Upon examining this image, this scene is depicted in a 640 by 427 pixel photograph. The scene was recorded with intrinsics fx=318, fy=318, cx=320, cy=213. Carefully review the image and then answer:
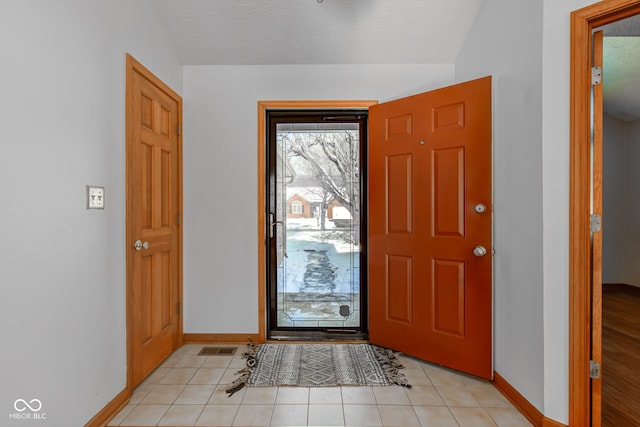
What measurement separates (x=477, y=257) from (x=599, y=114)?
1021 mm

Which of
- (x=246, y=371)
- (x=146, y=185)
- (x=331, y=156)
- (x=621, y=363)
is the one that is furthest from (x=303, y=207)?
(x=621, y=363)

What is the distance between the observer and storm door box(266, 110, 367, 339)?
2922mm

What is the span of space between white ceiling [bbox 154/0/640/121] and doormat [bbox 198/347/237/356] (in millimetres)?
2440

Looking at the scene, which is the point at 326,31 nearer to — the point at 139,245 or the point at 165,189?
the point at 165,189

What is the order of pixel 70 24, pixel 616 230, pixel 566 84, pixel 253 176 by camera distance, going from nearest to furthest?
pixel 70 24 → pixel 566 84 → pixel 253 176 → pixel 616 230

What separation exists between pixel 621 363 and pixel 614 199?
3.02 metres

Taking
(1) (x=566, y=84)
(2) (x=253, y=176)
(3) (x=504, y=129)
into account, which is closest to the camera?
(1) (x=566, y=84)

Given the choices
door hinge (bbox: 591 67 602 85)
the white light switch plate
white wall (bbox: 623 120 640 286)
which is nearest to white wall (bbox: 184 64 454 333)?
the white light switch plate

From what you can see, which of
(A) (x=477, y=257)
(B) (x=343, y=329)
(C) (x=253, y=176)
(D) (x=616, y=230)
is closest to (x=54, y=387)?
(C) (x=253, y=176)

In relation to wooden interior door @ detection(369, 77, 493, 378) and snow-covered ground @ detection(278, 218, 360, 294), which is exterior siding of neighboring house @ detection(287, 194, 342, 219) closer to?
snow-covered ground @ detection(278, 218, 360, 294)

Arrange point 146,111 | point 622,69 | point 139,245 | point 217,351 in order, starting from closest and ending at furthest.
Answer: point 139,245
point 146,111
point 217,351
point 622,69

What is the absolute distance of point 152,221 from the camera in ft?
7.52

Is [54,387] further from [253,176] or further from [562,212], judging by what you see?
[562,212]

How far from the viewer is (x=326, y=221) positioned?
9.68 feet
